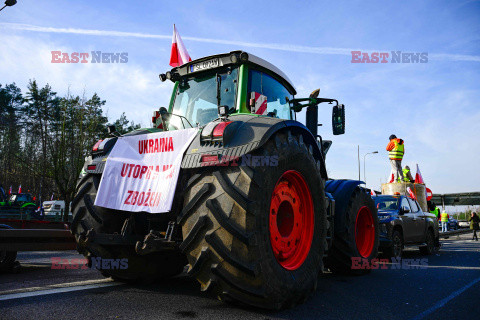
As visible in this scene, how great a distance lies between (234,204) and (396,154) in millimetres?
15983

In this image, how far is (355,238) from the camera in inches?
234

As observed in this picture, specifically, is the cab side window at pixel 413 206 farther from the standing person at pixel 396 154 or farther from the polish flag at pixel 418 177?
the polish flag at pixel 418 177

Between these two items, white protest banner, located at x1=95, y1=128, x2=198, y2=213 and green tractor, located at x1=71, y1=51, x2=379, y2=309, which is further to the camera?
white protest banner, located at x1=95, y1=128, x2=198, y2=213

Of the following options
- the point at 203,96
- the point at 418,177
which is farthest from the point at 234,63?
the point at 418,177

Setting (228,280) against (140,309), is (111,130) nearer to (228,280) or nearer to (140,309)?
(140,309)

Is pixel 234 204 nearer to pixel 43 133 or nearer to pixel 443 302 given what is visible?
pixel 443 302

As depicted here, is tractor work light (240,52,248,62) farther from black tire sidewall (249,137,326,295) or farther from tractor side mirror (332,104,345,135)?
tractor side mirror (332,104,345,135)

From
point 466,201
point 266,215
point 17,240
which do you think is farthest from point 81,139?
point 466,201

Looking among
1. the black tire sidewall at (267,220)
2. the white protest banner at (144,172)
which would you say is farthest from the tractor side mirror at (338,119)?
the white protest banner at (144,172)

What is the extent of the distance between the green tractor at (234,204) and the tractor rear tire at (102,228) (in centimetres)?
1

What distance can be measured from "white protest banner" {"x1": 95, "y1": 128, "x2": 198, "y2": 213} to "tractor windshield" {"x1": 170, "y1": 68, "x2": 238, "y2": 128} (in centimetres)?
87

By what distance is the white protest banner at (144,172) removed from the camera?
3551 mm

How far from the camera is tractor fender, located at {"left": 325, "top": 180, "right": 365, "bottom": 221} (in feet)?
18.6

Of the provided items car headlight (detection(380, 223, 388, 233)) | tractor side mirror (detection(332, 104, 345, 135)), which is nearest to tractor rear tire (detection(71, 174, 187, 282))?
tractor side mirror (detection(332, 104, 345, 135))
